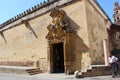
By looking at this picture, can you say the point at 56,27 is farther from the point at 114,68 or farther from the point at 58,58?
the point at 114,68

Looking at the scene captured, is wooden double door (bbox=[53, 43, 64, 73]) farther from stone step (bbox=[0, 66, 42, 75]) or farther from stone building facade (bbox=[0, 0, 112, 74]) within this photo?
stone step (bbox=[0, 66, 42, 75])

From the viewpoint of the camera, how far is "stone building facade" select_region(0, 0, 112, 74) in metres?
11.2

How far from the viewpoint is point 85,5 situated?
37.6 ft

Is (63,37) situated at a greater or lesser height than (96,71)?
greater

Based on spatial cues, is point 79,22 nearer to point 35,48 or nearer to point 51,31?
point 51,31

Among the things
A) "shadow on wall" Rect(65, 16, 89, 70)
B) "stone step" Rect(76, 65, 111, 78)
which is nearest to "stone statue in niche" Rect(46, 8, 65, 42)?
"shadow on wall" Rect(65, 16, 89, 70)

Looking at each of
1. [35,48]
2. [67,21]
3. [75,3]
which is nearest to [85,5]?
[75,3]

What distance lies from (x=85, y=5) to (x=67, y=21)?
1595mm

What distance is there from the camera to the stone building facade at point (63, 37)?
11.2m

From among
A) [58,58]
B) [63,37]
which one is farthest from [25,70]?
[63,37]

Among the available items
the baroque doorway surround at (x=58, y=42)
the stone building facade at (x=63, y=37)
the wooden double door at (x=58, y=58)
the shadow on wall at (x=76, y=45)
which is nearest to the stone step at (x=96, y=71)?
the stone building facade at (x=63, y=37)

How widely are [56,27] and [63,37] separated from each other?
897 mm

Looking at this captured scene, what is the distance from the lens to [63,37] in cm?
1176

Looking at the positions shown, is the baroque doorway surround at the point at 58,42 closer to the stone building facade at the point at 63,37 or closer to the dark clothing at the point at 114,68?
the stone building facade at the point at 63,37
